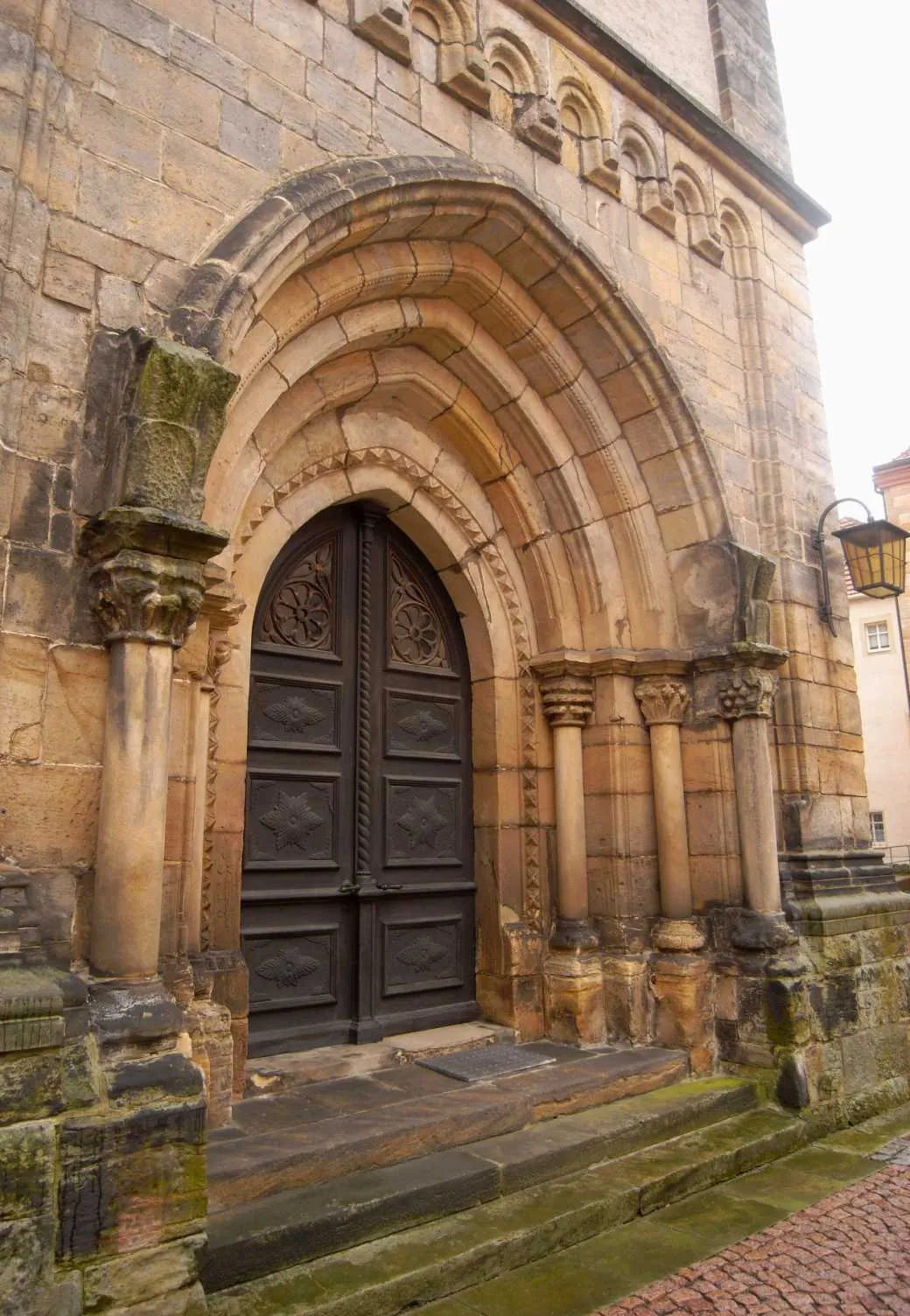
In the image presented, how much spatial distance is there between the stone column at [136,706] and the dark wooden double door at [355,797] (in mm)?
1495

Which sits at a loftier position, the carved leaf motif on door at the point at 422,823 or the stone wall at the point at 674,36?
the stone wall at the point at 674,36

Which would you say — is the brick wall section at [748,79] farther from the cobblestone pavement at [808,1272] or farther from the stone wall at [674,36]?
the cobblestone pavement at [808,1272]

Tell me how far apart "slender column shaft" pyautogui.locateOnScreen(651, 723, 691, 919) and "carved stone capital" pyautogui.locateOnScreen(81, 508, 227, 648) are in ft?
9.76

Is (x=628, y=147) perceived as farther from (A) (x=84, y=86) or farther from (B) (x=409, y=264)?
(A) (x=84, y=86)

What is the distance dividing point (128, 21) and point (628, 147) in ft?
10.5

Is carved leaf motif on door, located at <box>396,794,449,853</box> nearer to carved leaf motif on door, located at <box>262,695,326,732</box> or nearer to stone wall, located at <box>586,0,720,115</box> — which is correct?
carved leaf motif on door, located at <box>262,695,326,732</box>

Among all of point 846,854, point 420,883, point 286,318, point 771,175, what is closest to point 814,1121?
point 846,854

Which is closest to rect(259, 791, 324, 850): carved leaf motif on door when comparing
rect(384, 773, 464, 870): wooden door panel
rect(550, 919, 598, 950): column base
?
rect(384, 773, 464, 870): wooden door panel

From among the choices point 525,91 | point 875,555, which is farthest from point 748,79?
point 875,555

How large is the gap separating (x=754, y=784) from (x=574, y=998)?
4.75ft

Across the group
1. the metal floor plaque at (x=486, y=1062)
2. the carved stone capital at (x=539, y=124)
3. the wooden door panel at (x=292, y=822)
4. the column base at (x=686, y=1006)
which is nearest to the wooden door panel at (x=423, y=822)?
the wooden door panel at (x=292, y=822)

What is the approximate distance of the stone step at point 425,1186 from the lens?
2.74 meters

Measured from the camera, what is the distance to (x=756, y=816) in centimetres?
492

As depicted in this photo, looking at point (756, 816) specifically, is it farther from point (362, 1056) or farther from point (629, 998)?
point (362, 1056)
